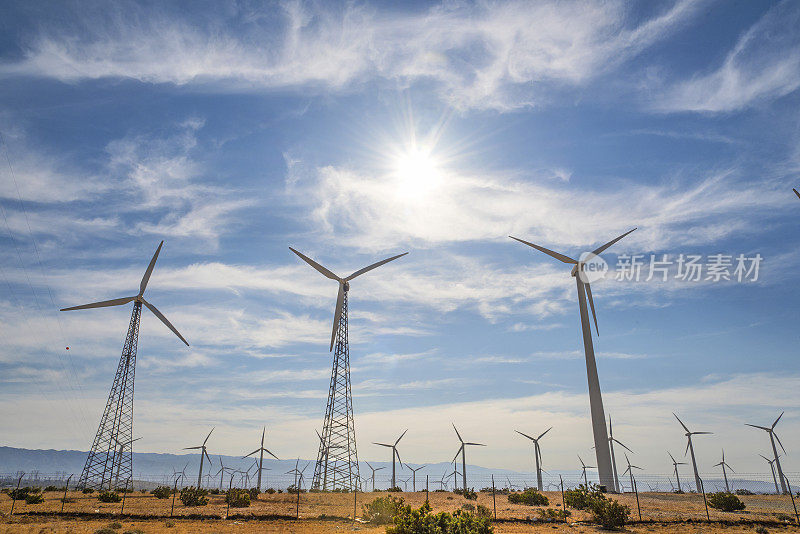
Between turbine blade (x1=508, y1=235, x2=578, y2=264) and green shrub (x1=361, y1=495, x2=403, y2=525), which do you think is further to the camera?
turbine blade (x1=508, y1=235, x2=578, y2=264)

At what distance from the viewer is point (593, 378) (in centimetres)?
7606

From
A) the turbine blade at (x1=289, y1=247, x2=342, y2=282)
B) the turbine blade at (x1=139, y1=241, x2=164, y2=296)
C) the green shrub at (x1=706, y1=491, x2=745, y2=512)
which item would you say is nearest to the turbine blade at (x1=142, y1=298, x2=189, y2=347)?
the turbine blade at (x1=139, y1=241, x2=164, y2=296)

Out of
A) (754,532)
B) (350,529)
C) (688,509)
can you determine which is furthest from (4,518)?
(688,509)

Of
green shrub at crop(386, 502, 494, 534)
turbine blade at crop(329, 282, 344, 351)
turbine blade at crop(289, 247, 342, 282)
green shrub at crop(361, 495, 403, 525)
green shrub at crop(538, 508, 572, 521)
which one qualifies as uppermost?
turbine blade at crop(289, 247, 342, 282)

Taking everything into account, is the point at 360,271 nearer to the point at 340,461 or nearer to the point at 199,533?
the point at 340,461

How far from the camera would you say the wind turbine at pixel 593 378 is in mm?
71438

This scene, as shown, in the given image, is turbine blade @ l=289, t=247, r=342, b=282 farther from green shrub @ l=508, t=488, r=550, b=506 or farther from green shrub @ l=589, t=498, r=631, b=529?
green shrub @ l=589, t=498, r=631, b=529

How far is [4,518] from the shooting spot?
39.4 metres

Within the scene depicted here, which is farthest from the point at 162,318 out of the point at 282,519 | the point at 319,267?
the point at 282,519

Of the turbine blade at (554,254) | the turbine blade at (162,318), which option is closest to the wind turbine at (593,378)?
the turbine blade at (554,254)

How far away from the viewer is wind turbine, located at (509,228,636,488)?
71.4 metres

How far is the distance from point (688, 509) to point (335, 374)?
44470mm

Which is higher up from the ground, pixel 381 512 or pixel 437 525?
pixel 437 525

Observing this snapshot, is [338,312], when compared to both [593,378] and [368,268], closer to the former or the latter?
[368,268]
